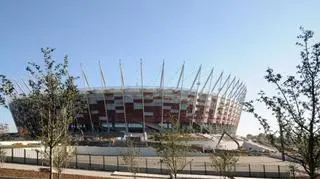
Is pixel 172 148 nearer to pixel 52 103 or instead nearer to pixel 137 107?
pixel 52 103

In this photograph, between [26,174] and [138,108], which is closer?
[26,174]

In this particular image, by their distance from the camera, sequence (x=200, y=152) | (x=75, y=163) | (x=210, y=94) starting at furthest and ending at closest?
1. (x=210, y=94)
2. (x=200, y=152)
3. (x=75, y=163)

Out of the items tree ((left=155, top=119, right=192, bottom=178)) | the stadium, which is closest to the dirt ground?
tree ((left=155, top=119, right=192, bottom=178))

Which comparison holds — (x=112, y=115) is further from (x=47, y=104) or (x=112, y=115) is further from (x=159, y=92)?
(x=47, y=104)

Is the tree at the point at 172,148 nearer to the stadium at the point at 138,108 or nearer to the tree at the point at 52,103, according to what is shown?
the tree at the point at 52,103

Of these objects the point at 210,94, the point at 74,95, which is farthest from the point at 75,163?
the point at 210,94

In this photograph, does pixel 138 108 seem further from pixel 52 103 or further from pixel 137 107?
pixel 52 103

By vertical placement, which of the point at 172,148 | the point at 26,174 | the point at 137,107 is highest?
the point at 137,107

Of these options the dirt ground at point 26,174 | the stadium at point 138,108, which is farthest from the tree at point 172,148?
the stadium at point 138,108

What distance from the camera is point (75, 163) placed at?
39.2 metres

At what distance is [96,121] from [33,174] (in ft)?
299

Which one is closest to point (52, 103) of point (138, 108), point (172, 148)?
point (172, 148)

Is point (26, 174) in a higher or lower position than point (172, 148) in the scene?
lower

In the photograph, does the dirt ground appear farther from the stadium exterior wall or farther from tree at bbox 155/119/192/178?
the stadium exterior wall
